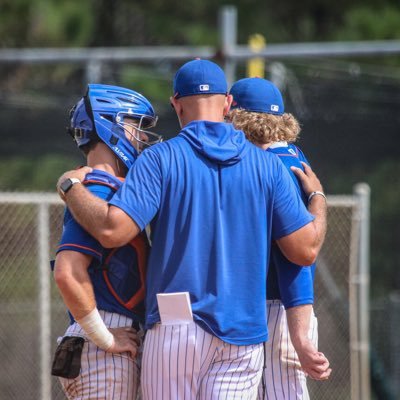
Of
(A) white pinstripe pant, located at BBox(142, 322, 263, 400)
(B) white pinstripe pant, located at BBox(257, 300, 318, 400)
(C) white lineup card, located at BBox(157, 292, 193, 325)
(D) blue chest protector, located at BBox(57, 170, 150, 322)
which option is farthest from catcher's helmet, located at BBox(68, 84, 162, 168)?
(B) white pinstripe pant, located at BBox(257, 300, 318, 400)

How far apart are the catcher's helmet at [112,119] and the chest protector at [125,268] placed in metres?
0.16

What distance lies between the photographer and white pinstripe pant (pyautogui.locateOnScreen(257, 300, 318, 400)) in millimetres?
4027

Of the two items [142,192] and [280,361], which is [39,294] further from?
[142,192]

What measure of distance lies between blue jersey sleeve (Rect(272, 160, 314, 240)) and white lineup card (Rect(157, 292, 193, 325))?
0.49 meters

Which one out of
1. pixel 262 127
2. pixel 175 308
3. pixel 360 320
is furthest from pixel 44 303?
pixel 175 308

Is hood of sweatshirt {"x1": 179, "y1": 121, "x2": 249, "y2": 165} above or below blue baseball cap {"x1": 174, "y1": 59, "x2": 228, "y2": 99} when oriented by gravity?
below

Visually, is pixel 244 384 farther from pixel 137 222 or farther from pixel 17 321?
pixel 17 321

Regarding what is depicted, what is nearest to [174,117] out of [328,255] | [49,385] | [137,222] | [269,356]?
[328,255]

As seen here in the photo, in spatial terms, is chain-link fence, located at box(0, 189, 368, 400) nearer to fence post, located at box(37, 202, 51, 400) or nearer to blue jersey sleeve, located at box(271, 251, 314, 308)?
fence post, located at box(37, 202, 51, 400)

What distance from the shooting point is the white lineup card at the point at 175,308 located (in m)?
3.39

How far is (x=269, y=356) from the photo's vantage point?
405 cm

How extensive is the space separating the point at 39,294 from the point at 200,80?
3951 millimetres

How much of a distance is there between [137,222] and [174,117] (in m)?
4.95

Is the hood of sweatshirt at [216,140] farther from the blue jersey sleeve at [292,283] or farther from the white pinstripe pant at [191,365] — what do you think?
the white pinstripe pant at [191,365]
